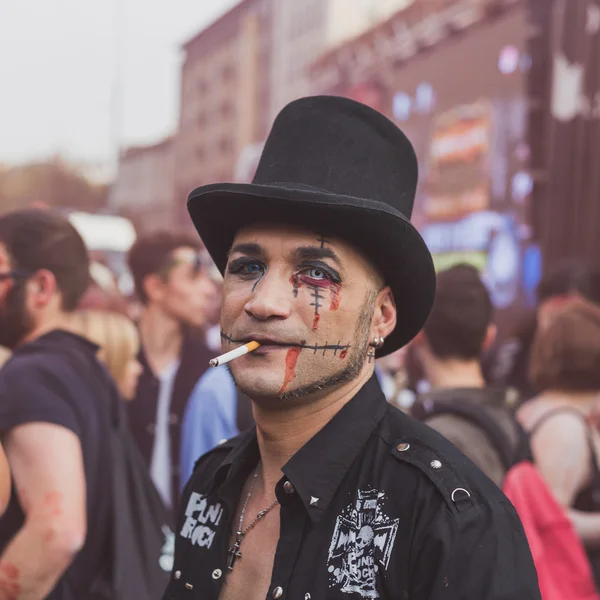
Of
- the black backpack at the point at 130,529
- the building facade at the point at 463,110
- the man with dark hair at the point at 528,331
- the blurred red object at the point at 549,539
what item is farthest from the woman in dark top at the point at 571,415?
the building facade at the point at 463,110

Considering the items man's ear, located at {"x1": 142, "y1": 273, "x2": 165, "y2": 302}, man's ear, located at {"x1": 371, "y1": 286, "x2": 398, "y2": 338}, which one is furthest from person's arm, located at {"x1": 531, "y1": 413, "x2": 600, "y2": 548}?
man's ear, located at {"x1": 142, "y1": 273, "x2": 165, "y2": 302}

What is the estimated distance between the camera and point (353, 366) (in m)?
1.78

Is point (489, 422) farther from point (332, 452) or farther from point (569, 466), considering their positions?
point (332, 452)

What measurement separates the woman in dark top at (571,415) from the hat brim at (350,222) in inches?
66.4

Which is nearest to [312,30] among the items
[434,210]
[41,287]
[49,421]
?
[434,210]

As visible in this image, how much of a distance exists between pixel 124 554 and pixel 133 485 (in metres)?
0.23

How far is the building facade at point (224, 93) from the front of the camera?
9.69m

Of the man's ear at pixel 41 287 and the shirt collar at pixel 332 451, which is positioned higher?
the man's ear at pixel 41 287

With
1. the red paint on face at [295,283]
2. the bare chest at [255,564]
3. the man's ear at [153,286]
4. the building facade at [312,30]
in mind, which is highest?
the building facade at [312,30]

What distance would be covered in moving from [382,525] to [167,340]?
10.8 ft

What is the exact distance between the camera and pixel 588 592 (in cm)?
302

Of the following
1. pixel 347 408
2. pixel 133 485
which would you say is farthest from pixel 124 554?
pixel 347 408

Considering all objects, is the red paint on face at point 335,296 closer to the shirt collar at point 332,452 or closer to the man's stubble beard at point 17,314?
the shirt collar at point 332,452

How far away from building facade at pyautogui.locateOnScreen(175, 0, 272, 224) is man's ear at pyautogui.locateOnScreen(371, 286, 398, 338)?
7.60 meters
